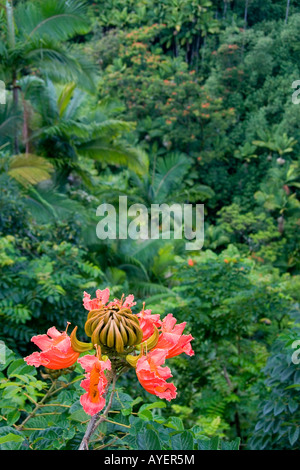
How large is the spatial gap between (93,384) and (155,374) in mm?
128

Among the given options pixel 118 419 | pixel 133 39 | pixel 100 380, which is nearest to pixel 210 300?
pixel 118 419

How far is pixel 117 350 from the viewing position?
99cm

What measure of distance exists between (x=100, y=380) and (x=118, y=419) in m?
0.40

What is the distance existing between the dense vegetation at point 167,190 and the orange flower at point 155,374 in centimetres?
17

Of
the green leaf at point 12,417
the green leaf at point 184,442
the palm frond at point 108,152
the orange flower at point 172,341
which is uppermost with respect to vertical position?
the palm frond at point 108,152

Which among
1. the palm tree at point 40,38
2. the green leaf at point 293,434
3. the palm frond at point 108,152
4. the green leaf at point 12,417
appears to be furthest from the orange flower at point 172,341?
the palm frond at point 108,152

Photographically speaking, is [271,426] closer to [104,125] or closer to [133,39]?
[104,125]

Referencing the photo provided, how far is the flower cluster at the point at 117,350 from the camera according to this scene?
3.07ft

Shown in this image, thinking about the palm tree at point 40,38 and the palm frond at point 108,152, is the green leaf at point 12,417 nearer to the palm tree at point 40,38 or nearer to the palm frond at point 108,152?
the palm tree at point 40,38

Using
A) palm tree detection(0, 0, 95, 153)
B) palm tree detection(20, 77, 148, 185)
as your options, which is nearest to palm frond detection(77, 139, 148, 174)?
palm tree detection(20, 77, 148, 185)

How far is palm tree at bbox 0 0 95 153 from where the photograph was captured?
6.10 metres

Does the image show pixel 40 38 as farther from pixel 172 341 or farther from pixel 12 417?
pixel 172 341

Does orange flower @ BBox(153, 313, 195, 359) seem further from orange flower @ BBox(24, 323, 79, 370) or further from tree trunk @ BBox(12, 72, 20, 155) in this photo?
tree trunk @ BBox(12, 72, 20, 155)

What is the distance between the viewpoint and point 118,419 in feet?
4.13
